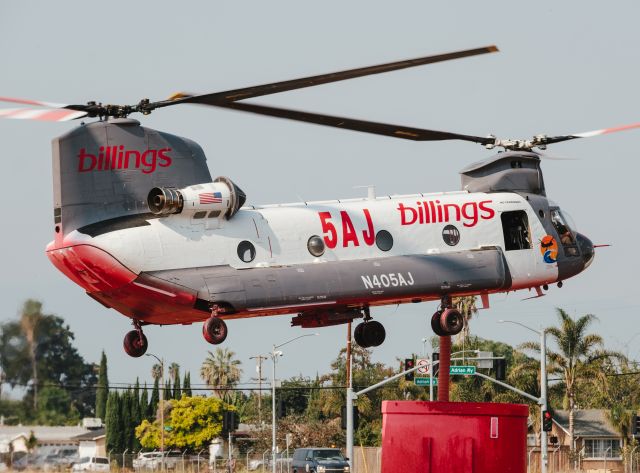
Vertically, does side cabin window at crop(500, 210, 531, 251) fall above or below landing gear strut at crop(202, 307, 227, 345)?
above

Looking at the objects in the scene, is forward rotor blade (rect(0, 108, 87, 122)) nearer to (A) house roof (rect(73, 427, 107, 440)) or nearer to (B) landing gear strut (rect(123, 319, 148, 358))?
(B) landing gear strut (rect(123, 319, 148, 358))

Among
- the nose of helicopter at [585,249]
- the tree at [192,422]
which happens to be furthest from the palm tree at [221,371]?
the nose of helicopter at [585,249]

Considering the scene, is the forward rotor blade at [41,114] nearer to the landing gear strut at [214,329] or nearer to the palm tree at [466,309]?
the landing gear strut at [214,329]

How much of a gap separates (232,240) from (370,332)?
497 centimetres

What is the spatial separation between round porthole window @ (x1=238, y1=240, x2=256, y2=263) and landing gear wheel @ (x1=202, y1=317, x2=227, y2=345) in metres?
1.41

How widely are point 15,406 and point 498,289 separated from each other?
11016mm

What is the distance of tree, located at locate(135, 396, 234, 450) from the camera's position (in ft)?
281

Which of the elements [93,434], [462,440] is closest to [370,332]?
[462,440]

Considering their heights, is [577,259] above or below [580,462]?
above

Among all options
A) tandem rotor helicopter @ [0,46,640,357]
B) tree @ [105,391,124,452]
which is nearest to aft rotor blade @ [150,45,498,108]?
tandem rotor helicopter @ [0,46,640,357]

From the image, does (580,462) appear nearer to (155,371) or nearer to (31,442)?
(155,371)

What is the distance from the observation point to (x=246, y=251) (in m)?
23.8

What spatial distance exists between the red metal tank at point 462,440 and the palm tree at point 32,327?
14493 millimetres

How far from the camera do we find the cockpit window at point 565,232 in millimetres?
28359
